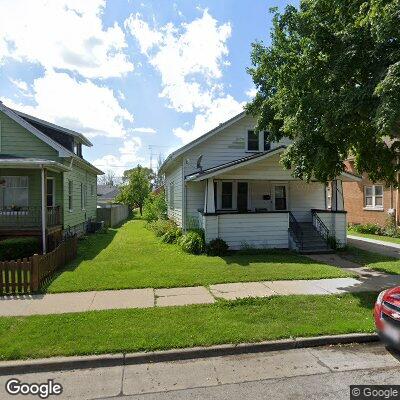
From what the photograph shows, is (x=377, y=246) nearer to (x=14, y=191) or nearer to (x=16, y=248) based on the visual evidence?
(x=16, y=248)

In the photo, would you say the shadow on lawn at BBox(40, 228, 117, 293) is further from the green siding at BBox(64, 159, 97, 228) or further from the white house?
the white house

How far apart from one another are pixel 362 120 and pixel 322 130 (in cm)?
120

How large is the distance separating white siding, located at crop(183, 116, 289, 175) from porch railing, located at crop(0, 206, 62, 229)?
6558 mm

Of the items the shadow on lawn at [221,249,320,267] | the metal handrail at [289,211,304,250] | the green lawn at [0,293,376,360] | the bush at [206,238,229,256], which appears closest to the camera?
the green lawn at [0,293,376,360]

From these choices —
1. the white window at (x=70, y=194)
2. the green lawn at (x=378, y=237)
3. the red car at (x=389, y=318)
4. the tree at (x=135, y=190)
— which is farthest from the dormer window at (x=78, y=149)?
the tree at (x=135, y=190)

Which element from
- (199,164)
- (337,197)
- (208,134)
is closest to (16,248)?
(199,164)

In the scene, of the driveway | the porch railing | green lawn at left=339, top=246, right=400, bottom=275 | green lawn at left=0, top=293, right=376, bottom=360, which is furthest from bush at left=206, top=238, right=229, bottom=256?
the porch railing

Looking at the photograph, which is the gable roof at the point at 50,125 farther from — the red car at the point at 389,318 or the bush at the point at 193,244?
the red car at the point at 389,318

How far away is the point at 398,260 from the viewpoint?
13.1 meters

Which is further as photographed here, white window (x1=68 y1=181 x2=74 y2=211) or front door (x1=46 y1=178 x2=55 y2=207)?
white window (x1=68 y1=181 x2=74 y2=211)

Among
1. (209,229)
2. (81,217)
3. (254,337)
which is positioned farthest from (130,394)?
(81,217)

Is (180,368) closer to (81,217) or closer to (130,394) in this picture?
(130,394)

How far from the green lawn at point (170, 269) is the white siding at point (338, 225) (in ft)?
10.0

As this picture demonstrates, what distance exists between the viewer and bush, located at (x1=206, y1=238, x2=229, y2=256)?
47.5 feet
